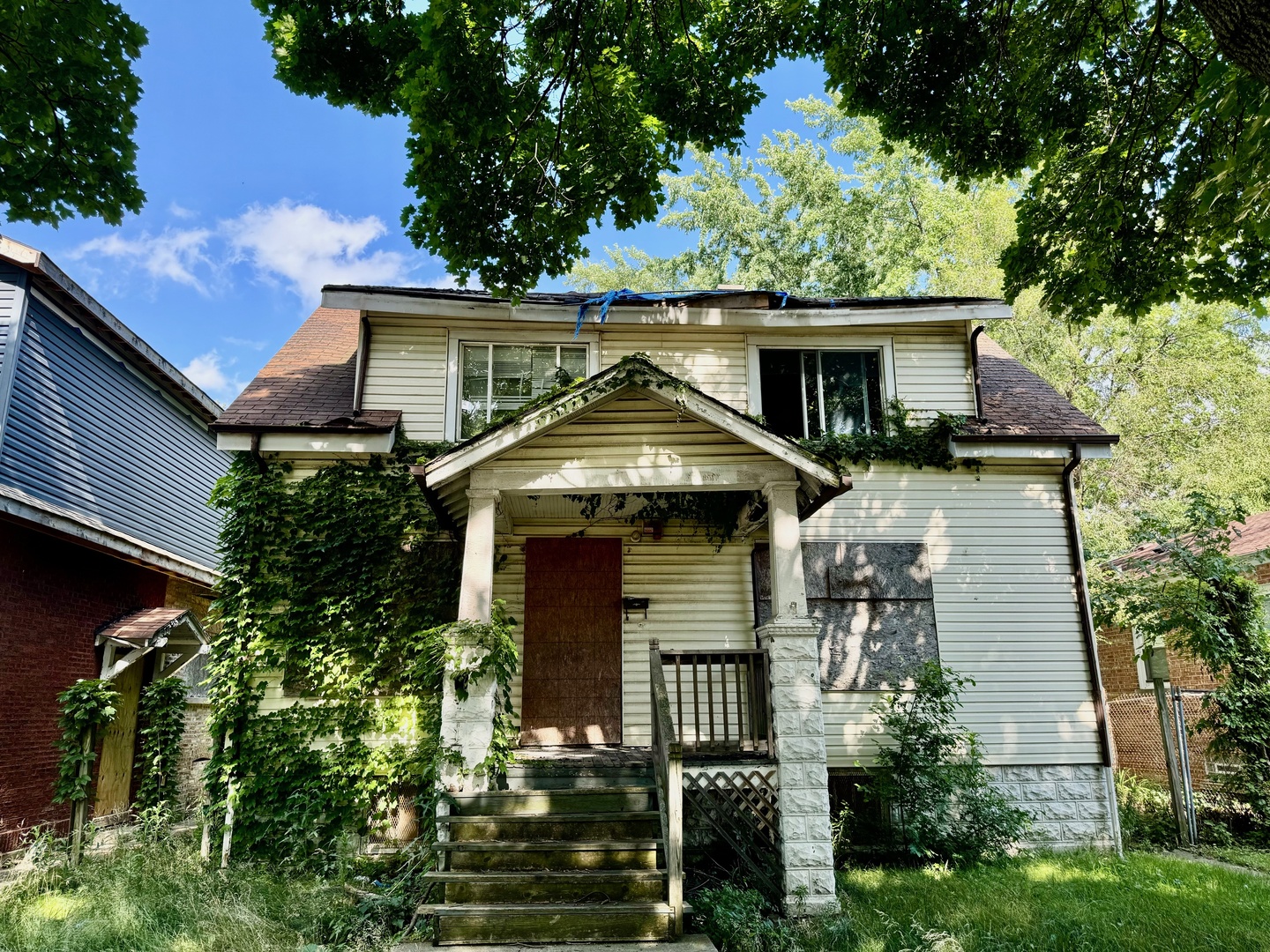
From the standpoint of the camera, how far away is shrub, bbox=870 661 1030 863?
26.2 ft

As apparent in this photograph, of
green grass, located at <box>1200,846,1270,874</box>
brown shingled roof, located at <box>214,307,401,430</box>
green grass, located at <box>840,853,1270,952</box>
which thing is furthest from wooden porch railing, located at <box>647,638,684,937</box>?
green grass, located at <box>1200,846,1270,874</box>

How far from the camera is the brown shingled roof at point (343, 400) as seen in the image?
9.05 metres

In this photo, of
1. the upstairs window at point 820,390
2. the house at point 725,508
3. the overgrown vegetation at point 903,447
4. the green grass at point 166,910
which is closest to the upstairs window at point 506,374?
the house at point 725,508

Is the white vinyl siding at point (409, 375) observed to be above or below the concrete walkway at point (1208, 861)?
above

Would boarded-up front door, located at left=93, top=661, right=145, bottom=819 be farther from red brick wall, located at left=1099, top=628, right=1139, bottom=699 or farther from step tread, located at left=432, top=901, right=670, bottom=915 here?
red brick wall, located at left=1099, top=628, right=1139, bottom=699

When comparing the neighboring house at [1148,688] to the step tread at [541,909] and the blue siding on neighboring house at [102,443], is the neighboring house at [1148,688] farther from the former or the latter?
the blue siding on neighboring house at [102,443]

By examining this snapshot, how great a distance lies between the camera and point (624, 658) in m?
8.96

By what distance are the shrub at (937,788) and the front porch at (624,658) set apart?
1.77 metres

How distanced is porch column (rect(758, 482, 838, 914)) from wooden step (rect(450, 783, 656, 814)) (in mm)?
1191

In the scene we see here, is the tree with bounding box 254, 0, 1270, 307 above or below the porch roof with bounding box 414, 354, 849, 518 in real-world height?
above

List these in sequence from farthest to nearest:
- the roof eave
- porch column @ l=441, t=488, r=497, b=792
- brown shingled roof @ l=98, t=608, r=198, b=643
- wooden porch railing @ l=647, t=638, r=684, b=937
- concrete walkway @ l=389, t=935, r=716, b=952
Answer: brown shingled roof @ l=98, t=608, r=198, b=643
the roof eave
porch column @ l=441, t=488, r=497, b=792
wooden porch railing @ l=647, t=638, r=684, b=937
concrete walkway @ l=389, t=935, r=716, b=952

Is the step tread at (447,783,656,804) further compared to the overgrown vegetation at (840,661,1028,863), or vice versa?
the overgrown vegetation at (840,661,1028,863)

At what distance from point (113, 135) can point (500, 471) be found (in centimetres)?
442

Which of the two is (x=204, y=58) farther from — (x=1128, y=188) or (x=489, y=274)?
(x=1128, y=188)
